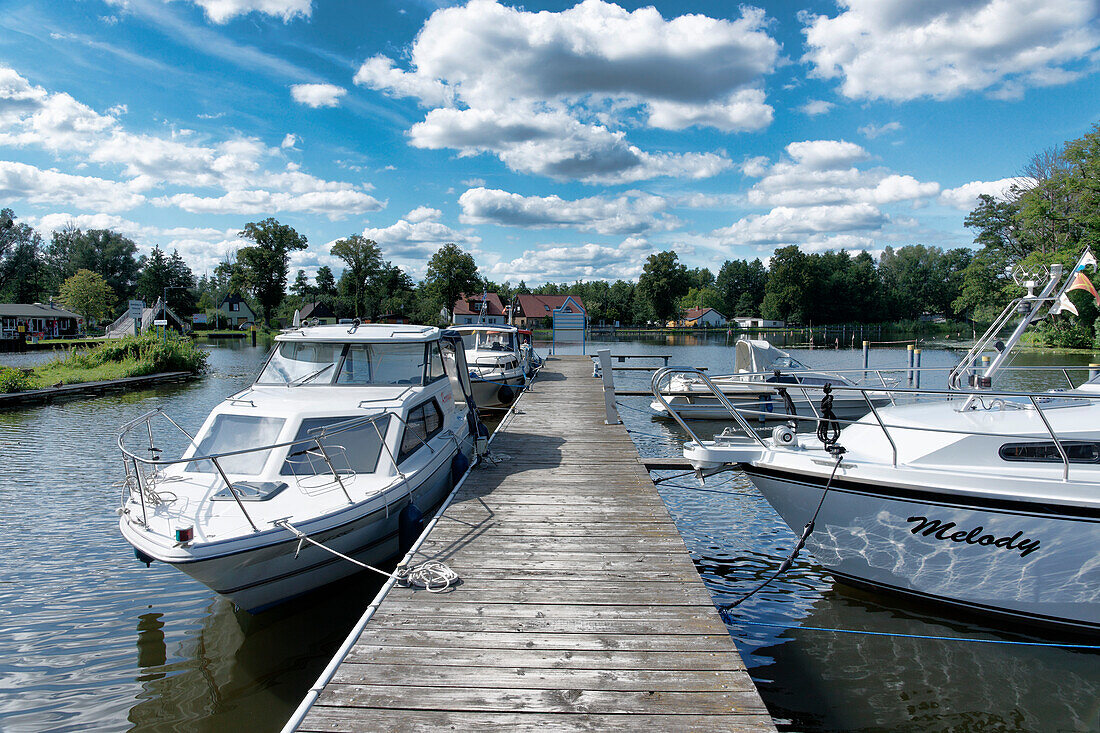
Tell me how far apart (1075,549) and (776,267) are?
9951 centimetres

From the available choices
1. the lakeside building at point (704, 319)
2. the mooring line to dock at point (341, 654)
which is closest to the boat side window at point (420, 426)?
the mooring line to dock at point (341, 654)

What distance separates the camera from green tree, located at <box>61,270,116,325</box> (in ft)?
204

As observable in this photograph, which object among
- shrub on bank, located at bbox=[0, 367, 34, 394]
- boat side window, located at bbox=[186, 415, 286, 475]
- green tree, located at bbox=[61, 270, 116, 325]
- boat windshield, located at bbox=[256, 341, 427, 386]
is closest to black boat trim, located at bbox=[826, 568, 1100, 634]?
boat windshield, located at bbox=[256, 341, 427, 386]

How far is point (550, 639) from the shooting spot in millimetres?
4051

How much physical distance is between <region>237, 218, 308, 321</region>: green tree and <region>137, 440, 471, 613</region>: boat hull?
75295 millimetres

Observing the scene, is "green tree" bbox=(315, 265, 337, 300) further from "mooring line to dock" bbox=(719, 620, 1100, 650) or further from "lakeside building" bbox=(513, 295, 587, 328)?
"mooring line to dock" bbox=(719, 620, 1100, 650)

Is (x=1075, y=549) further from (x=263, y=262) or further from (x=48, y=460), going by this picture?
(x=263, y=262)

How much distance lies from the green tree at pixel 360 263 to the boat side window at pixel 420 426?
243 ft

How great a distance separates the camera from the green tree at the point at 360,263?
79.3 meters

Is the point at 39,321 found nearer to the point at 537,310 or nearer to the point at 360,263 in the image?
the point at 360,263

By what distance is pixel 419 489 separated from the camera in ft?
22.8

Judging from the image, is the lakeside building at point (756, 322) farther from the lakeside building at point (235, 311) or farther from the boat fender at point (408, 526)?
the boat fender at point (408, 526)

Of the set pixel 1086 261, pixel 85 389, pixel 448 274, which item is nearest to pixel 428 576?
pixel 1086 261

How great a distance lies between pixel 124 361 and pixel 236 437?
25188mm
